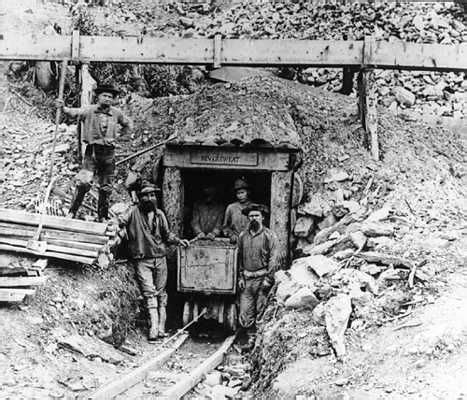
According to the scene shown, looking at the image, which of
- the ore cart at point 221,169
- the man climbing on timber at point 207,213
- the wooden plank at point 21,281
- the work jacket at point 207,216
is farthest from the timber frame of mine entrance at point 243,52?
the wooden plank at point 21,281

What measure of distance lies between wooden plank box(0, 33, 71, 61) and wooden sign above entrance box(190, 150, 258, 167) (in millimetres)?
2584

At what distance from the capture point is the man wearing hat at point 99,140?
32.2 ft

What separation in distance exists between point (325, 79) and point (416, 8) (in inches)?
128

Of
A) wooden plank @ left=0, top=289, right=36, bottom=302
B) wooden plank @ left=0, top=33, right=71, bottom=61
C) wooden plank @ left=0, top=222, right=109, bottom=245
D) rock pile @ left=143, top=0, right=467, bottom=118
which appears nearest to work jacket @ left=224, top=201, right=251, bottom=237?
wooden plank @ left=0, top=222, right=109, bottom=245

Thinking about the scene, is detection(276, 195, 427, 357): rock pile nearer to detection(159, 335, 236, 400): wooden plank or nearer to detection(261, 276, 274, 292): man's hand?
detection(261, 276, 274, 292): man's hand

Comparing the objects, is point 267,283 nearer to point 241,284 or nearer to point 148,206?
point 241,284

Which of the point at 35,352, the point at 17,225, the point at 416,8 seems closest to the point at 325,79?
the point at 416,8

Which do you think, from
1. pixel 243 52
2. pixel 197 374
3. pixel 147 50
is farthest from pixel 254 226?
pixel 147 50

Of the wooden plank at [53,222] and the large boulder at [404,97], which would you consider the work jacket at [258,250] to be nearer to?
the wooden plank at [53,222]

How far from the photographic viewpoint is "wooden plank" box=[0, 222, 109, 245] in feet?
28.3

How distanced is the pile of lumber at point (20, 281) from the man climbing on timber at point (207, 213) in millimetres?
4105

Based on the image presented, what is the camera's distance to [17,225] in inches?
344

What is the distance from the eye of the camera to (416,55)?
11.7 meters

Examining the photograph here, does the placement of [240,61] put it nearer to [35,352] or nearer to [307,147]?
[307,147]
